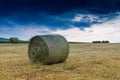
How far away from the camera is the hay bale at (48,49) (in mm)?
16337

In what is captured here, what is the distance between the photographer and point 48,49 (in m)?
16.3

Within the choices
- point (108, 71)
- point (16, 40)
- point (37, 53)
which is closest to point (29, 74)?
point (108, 71)

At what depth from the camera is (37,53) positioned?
17266 millimetres

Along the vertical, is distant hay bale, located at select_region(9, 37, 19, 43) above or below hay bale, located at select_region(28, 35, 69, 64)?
above

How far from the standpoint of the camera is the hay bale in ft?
53.6

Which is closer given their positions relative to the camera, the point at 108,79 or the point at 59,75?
the point at 108,79

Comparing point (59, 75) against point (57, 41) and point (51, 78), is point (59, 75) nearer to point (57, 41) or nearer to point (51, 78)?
point (51, 78)

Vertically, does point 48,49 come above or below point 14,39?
below

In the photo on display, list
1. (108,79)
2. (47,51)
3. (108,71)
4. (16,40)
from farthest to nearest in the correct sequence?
(16,40), (47,51), (108,71), (108,79)

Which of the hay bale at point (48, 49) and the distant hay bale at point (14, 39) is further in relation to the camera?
the distant hay bale at point (14, 39)

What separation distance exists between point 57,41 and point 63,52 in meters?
0.78

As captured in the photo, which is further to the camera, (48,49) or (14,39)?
(14,39)

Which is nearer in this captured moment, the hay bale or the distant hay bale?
the hay bale

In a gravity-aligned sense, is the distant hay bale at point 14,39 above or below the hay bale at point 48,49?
above
